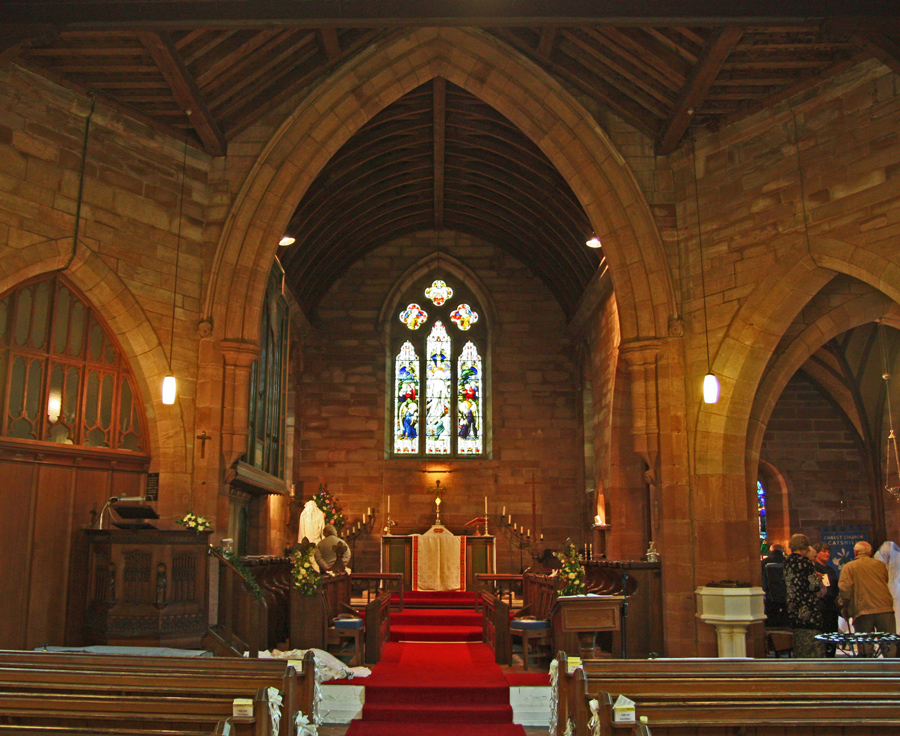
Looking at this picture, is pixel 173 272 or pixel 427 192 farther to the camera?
pixel 427 192

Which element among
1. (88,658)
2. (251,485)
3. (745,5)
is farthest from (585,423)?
(88,658)

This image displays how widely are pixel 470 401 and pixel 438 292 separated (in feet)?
7.05

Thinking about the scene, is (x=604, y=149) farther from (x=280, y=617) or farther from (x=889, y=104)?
(x=280, y=617)

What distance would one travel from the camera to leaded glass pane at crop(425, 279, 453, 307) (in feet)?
53.5

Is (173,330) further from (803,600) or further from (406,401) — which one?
(406,401)

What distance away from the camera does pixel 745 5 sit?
5.89m

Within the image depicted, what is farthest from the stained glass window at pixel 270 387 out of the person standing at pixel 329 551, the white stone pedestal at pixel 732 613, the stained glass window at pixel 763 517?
the stained glass window at pixel 763 517

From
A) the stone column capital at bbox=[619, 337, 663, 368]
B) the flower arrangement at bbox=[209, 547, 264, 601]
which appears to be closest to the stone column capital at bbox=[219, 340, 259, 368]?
the flower arrangement at bbox=[209, 547, 264, 601]

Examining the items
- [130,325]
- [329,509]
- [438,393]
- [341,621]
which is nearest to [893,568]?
[341,621]

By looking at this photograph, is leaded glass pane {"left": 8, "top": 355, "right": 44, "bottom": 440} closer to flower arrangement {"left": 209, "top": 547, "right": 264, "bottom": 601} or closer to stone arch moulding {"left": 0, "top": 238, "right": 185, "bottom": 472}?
stone arch moulding {"left": 0, "top": 238, "right": 185, "bottom": 472}

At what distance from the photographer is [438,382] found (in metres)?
16.1

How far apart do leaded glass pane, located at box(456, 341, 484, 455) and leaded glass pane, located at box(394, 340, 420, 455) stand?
2.62 feet

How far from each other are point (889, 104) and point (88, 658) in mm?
7068

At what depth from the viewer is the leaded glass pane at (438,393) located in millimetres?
15828
